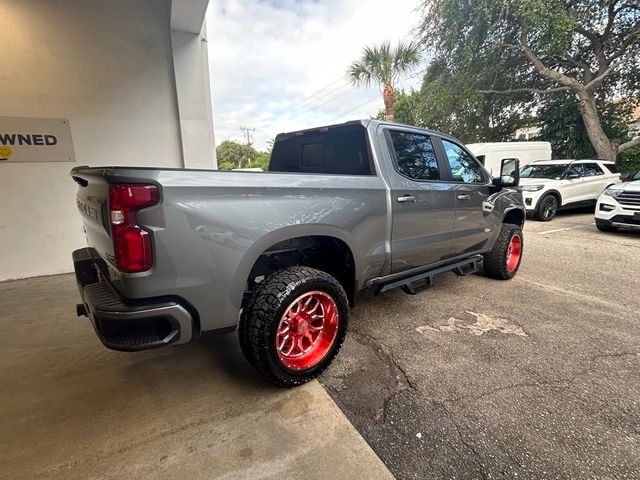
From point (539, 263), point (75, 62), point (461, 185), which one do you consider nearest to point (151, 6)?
point (75, 62)

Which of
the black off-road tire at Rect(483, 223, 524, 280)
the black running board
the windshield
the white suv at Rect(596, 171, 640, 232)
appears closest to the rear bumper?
the black running board

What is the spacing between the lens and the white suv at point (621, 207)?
630 centimetres

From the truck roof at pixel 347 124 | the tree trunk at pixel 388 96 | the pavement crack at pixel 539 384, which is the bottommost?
the pavement crack at pixel 539 384

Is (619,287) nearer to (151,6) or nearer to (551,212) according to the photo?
(551,212)

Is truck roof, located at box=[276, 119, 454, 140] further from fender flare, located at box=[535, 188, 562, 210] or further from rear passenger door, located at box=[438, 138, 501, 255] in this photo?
fender flare, located at box=[535, 188, 562, 210]

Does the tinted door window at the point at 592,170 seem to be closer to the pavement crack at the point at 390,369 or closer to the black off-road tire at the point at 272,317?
the pavement crack at the point at 390,369

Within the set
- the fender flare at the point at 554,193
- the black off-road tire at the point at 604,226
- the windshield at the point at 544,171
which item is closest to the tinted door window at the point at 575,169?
the windshield at the point at 544,171

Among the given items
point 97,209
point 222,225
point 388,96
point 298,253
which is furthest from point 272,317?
point 388,96

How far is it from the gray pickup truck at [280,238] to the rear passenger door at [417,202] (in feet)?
0.05

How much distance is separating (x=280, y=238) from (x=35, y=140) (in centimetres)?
459

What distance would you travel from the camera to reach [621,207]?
6469 millimetres

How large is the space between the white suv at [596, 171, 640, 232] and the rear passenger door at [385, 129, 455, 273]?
5555 millimetres

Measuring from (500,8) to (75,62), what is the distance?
11.8 metres

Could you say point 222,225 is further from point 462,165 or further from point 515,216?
point 515,216
